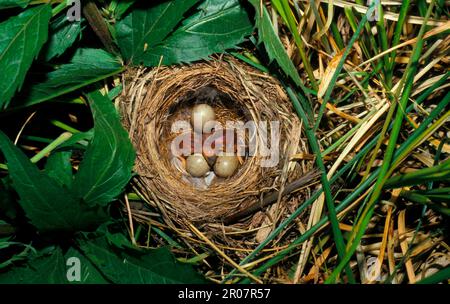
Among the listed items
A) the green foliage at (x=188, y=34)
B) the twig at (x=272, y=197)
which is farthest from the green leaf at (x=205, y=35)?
the twig at (x=272, y=197)

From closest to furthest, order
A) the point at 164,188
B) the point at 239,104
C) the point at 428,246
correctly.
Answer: the point at 428,246, the point at 164,188, the point at 239,104

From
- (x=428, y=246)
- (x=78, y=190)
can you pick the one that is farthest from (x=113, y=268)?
(x=428, y=246)

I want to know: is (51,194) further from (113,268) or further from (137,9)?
(137,9)

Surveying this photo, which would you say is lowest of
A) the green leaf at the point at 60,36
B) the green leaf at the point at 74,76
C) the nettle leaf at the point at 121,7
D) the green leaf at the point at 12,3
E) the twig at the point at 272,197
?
the twig at the point at 272,197

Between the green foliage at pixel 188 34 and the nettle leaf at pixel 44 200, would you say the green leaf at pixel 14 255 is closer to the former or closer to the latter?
the nettle leaf at pixel 44 200

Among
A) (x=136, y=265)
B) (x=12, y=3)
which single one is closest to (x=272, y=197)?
(x=136, y=265)

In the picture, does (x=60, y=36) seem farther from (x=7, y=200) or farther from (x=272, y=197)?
(x=272, y=197)
